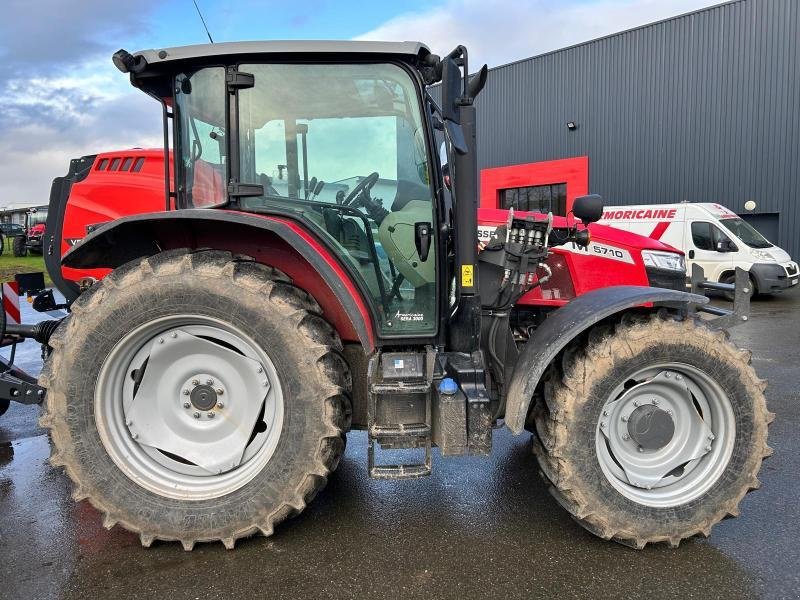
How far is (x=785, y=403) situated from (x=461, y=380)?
3.91 meters

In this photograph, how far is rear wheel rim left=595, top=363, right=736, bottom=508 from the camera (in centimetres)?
276

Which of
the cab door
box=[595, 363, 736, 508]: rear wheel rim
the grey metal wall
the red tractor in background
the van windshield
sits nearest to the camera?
box=[595, 363, 736, 508]: rear wheel rim

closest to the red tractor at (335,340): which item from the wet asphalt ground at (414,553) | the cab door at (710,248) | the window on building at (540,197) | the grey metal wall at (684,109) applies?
the wet asphalt ground at (414,553)

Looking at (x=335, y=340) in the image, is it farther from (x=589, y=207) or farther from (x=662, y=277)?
(x=662, y=277)

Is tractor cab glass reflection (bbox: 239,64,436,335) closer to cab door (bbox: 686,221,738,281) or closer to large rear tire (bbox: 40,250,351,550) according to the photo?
large rear tire (bbox: 40,250,351,550)

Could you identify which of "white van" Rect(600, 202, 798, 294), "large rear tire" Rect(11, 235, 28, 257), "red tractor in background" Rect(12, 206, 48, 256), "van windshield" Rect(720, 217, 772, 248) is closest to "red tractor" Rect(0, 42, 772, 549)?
"white van" Rect(600, 202, 798, 294)

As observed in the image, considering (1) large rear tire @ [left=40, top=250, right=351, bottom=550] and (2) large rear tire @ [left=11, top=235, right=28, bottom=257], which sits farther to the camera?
(2) large rear tire @ [left=11, top=235, right=28, bottom=257]

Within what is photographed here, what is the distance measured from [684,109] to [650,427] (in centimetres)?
1773

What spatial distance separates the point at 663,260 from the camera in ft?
12.7

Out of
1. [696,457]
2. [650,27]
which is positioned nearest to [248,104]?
[696,457]

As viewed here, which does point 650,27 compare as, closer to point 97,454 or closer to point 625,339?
point 625,339

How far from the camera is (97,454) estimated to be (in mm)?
2723

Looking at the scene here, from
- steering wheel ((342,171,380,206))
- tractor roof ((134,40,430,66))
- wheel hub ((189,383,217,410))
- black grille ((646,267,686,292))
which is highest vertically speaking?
tractor roof ((134,40,430,66))

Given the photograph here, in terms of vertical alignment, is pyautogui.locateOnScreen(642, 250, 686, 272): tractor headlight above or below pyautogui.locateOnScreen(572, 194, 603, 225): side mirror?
below
